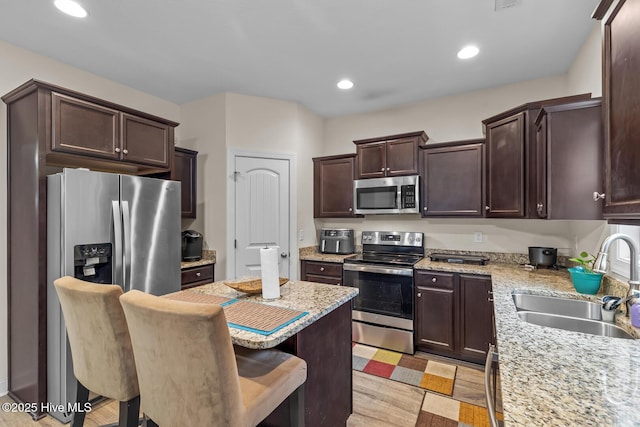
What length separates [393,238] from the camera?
12.3 ft

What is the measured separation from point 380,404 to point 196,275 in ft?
6.97

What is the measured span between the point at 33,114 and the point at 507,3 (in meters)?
3.28

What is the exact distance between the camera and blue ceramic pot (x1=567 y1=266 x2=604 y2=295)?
1.86 metres

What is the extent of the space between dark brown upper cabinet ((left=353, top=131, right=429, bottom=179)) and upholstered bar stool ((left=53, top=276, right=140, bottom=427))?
290 cm

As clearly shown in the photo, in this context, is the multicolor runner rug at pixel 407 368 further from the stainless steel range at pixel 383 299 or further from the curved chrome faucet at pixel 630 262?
the curved chrome faucet at pixel 630 262

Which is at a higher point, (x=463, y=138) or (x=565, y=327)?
(x=463, y=138)

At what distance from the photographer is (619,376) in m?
0.94

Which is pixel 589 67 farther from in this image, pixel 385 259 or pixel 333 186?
pixel 333 186

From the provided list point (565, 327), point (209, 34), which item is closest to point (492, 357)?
point (565, 327)

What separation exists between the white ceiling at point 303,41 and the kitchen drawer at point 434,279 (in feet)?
6.51

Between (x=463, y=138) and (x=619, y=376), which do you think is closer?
(x=619, y=376)

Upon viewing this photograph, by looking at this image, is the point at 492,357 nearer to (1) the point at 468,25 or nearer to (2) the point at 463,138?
(1) the point at 468,25

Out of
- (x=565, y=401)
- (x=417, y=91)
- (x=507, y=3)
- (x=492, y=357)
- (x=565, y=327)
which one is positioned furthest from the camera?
(x=417, y=91)

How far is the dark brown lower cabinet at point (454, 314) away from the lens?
2715 mm
